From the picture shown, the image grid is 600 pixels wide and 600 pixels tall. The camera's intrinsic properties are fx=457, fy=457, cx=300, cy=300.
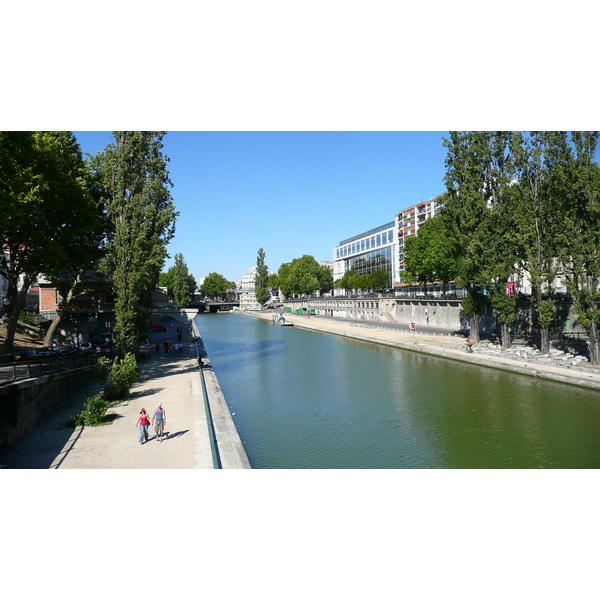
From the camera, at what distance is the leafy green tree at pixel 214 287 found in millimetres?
168875

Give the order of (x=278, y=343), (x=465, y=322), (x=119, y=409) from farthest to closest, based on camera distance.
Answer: (x=278, y=343)
(x=465, y=322)
(x=119, y=409)

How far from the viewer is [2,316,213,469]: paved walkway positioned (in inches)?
476

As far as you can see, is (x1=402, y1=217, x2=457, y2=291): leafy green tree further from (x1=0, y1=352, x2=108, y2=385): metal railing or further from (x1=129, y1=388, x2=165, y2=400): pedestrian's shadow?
(x1=0, y1=352, x2=108, y2=385): metal railing

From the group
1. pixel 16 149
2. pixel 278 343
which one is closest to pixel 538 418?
pixel 16 149

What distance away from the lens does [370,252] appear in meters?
115

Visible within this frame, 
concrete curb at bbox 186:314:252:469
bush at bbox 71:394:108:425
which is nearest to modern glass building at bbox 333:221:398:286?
concrete curb at bbox 186:314:252:469

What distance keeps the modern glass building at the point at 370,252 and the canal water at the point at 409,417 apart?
7253 cm

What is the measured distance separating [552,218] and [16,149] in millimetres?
28627

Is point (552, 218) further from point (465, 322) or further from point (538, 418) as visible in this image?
point (465, 322)

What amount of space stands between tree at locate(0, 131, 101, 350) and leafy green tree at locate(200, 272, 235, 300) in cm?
14140

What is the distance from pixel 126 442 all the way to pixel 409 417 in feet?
37.4

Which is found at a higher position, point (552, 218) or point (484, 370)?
point (552, 218)

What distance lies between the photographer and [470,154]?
33.1 m

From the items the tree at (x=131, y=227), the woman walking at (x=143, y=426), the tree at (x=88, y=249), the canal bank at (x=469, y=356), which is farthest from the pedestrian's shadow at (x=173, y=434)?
the canal bank at (x=469, y=356)
